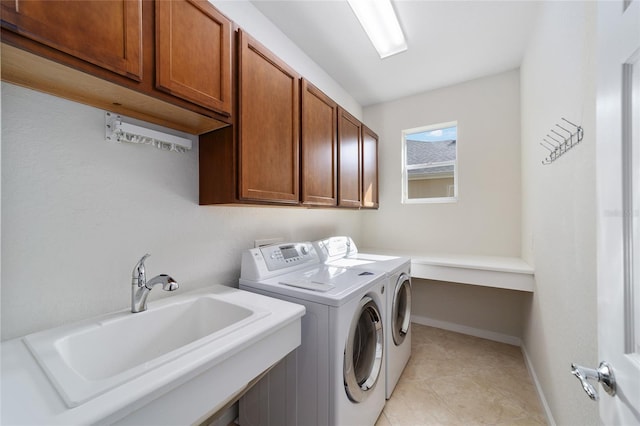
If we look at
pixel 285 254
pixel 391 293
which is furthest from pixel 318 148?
pixel 391 293

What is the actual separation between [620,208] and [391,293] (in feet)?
4.76

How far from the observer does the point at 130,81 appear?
884 mm

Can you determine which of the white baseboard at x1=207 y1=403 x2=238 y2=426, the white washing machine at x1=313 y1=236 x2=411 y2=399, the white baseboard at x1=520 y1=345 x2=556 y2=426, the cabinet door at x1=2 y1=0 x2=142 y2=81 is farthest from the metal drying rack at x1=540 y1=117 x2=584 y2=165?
the white baseboard at x1=207 y1=403 x2=238 y2=426

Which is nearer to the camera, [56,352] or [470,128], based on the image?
[56,352]

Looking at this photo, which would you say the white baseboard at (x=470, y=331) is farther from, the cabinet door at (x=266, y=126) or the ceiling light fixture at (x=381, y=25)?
the ceiling light fixture at (x=381, y=25)

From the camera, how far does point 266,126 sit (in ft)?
4.78

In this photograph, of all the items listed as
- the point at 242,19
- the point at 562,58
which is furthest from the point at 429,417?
the point at 242,19

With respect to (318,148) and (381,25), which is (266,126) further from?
(381,25)

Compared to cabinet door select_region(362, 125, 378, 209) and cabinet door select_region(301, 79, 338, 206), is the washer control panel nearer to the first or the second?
cabinet door select_region(301, 79, 338, 206)

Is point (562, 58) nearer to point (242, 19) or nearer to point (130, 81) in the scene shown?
point (242, 19)

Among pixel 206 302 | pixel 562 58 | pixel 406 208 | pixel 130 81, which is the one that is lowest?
pixel 206 302

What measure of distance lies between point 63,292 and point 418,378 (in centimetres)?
237

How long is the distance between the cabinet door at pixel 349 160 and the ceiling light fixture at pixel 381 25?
61 cm

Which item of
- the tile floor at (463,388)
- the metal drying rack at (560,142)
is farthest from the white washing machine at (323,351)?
the metal drying rack at (560,142)
